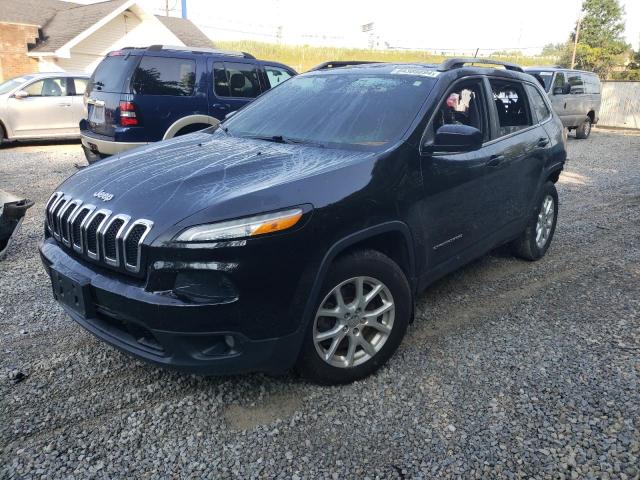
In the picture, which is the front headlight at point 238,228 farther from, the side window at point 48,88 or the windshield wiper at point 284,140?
the side window at point 48,88

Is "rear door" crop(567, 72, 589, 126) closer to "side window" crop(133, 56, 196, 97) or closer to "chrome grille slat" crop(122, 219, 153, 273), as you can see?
"side window" crop(133, 56, 196, 97)

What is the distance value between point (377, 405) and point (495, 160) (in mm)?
2129

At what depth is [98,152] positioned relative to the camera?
764 cm

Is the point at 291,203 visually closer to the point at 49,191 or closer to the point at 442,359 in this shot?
the point at 442,359

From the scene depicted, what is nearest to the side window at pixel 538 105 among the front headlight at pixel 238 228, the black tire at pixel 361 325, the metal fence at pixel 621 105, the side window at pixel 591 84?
the black tire at pixel 361 325

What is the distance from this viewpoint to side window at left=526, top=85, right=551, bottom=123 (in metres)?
4.86

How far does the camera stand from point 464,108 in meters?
3.91

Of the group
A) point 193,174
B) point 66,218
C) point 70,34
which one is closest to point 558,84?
point 193,174

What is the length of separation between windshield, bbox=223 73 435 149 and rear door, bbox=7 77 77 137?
31.9 feet

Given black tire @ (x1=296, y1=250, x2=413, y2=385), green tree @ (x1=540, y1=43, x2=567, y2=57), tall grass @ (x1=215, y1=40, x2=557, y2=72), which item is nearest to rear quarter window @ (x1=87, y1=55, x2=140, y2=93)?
black tire @ (x1=296, y1=250, x2=413, y2=385)

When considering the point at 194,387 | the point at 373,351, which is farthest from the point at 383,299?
the point at 194,387

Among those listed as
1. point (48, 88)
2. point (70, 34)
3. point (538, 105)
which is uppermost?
point (70, 34)

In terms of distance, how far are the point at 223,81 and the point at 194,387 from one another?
21.3ft

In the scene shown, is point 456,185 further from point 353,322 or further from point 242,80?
point 242,80
